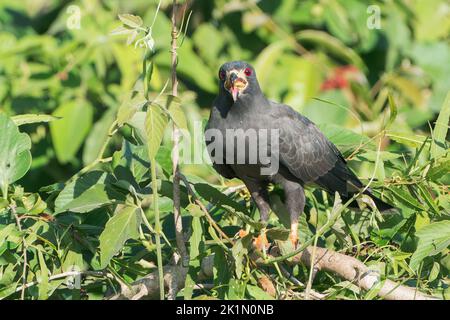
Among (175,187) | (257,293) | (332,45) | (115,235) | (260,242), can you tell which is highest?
(332,45)

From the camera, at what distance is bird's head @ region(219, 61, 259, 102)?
156 inches

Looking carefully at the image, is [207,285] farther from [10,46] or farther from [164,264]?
[10,46]

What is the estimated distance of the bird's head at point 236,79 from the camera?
3.97 m

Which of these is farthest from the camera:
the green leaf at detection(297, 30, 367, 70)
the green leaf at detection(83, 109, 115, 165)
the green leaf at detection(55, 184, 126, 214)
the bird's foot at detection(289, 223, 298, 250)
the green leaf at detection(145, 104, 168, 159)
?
the green leaf at detection(297, 30, 367, 70)

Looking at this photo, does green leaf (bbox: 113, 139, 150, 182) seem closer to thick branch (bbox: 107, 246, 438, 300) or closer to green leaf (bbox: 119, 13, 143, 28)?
thick branch (bbox: 107, 246, 438, 300)

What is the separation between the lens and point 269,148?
4.02 m

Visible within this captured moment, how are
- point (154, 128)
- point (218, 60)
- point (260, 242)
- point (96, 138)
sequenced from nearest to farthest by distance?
point (154, 128) → point (260, 242) → point (96, 138) → point (218, 60)

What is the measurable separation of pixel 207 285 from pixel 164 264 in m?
0.22

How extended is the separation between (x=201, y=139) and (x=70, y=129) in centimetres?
238

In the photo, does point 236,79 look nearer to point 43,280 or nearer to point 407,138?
point 407,138

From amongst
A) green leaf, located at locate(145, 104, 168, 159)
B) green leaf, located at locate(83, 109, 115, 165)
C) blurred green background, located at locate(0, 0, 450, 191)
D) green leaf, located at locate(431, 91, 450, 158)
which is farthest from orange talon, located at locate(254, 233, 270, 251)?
green leaf, located at locate(83, 109, 115, 165)

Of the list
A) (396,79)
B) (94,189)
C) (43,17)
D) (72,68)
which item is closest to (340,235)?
(94,189)

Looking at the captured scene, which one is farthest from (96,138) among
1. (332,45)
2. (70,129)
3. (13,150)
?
(13,150)

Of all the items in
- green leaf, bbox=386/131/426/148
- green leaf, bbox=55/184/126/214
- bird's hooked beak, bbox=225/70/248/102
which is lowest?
green leaf, bbox=55/184/126/214
